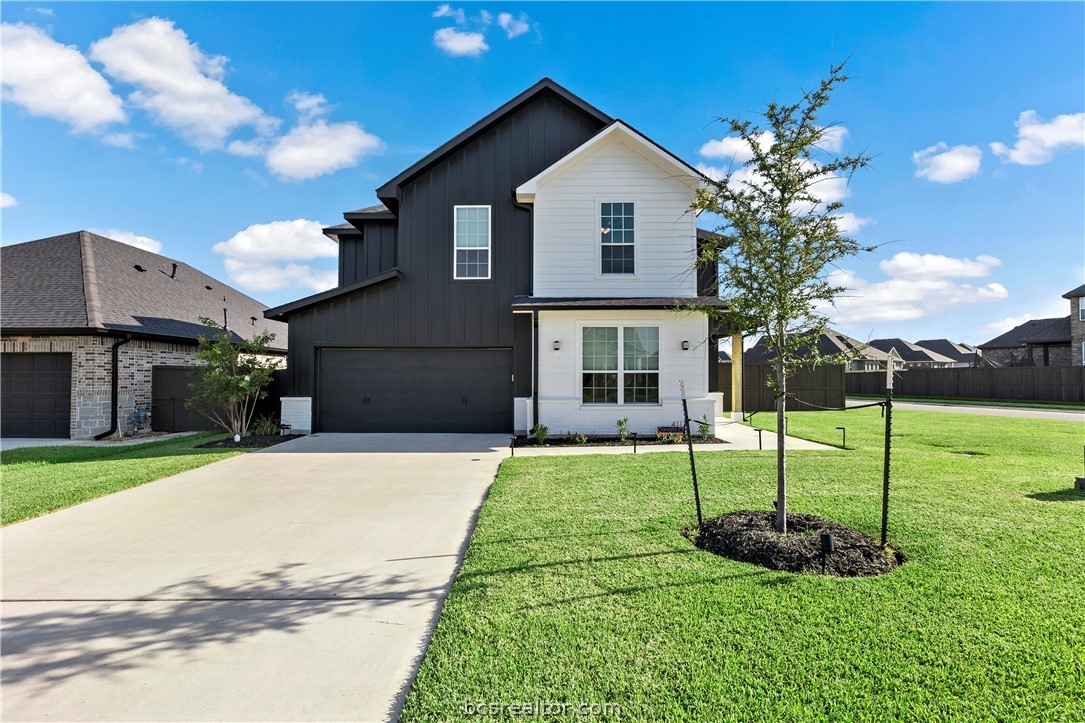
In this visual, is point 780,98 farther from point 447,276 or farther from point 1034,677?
point 447,276

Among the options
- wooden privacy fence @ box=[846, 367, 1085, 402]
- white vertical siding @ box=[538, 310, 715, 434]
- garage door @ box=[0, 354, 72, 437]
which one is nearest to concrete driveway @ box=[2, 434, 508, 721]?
white vertical siding @ box=[538, 310, 715, 434]

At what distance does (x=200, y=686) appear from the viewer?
2.72 metres

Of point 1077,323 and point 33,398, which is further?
point 1077,323

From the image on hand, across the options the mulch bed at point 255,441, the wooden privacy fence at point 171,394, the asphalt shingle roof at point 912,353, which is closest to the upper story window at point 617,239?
the mulch bed at point 255,441

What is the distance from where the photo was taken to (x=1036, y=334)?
35.2 m

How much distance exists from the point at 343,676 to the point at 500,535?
2.16m

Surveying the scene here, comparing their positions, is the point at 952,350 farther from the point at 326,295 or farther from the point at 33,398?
the point at 33,398

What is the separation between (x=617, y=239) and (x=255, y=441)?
10.1m

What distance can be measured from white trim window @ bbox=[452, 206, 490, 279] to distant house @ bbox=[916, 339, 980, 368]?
72331 mm

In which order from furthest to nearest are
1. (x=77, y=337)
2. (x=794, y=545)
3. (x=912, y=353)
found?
(x=912, y=353), (x=77, y=337), (x=794, y=545)

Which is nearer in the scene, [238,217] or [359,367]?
[359,367]

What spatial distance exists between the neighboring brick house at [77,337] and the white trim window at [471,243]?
28.7ft

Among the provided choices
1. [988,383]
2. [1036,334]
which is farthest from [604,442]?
Answer: [1036,334]

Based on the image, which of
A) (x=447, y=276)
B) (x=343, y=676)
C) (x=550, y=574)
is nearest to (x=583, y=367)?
(x=447, y=276)
